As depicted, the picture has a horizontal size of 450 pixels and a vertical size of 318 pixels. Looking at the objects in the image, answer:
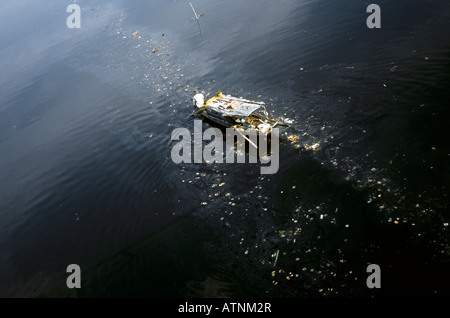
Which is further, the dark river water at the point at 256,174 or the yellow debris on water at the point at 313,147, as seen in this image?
the yellow debris on water at the point at 313,147

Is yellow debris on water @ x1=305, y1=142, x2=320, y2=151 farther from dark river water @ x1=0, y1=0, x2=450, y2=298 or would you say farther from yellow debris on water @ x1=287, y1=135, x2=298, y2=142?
yellow debris on water @ x1=287, y1=135, x2=298, y2=142

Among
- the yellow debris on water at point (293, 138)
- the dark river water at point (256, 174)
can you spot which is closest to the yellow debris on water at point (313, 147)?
the dark river water at point (256, 174)

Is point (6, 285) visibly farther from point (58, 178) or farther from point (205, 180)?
point (205, 180)

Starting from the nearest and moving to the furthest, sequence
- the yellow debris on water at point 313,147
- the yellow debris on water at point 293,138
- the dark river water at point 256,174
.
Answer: the dark river water at point 256,174 < the yellow debris on water at point 313,147 < the yellow debris on water at point 293,138

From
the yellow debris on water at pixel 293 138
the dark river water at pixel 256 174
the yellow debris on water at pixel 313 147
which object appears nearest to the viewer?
the dark river water at pixel 256 174

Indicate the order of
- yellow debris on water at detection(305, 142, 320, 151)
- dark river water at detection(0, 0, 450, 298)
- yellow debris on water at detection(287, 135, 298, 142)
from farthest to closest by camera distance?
yellow debris on water at detection(287, 135, 298, 142)
yellow debris on water at detection(305, 142, 320, 151)
dark river water at detection(0, 0, 450, 298)

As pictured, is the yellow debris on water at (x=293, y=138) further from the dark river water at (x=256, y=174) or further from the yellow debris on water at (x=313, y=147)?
the yellow debris on water at (x=313, y=147)

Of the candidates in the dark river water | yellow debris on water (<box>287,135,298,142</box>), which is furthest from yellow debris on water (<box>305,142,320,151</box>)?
yellow debris on water (<box>287,135,298,142</box>)
